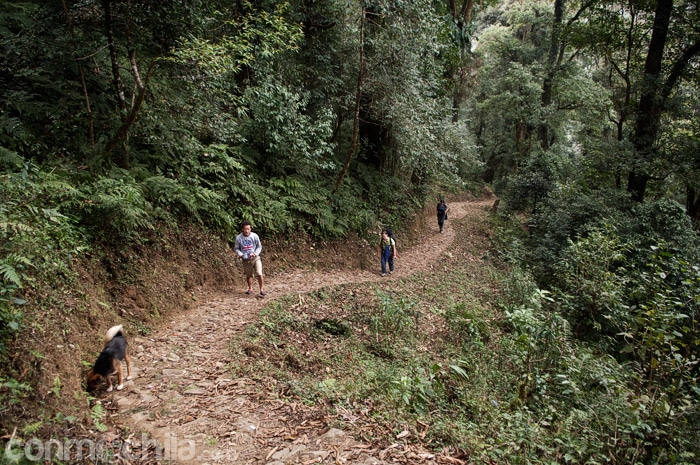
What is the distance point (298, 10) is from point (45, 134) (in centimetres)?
903

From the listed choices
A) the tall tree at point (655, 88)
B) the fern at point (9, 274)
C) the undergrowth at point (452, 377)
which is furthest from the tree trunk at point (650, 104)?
the fern at point (9, 274)

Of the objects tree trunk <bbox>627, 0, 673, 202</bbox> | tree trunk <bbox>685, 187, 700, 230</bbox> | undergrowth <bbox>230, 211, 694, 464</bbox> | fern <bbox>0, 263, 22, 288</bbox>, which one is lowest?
undergrowth <bbox>230, 211, 694, 464</bbox>

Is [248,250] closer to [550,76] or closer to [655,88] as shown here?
[655,88]

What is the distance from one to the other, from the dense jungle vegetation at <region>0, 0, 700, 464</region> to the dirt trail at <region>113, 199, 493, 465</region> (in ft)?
→ 2.77

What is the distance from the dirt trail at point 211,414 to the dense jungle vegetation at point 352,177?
844 millimetres

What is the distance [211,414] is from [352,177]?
37.8ft

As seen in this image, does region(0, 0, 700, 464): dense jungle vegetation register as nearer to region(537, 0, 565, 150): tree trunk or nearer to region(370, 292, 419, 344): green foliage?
region(370, 292, 419, 344): green foliage

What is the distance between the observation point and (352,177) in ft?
47.4

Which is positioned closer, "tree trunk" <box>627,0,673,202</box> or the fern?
the fern

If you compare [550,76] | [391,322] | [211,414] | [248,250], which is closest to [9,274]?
[211,414]

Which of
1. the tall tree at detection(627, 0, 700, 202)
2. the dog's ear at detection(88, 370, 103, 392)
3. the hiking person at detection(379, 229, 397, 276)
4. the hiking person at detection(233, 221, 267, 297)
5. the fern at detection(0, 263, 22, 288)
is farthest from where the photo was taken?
the tall tree at detection(627, 0, 700, 202)

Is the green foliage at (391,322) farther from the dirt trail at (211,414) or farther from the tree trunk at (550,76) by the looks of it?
the tree trunk at (550,76)

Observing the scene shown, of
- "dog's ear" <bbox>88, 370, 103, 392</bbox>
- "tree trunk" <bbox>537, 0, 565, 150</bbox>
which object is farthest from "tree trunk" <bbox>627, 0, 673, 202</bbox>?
"dog's ear" <bbox>88, 370, 103, 392</bbox>

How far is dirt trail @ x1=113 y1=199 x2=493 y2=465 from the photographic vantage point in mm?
3492
